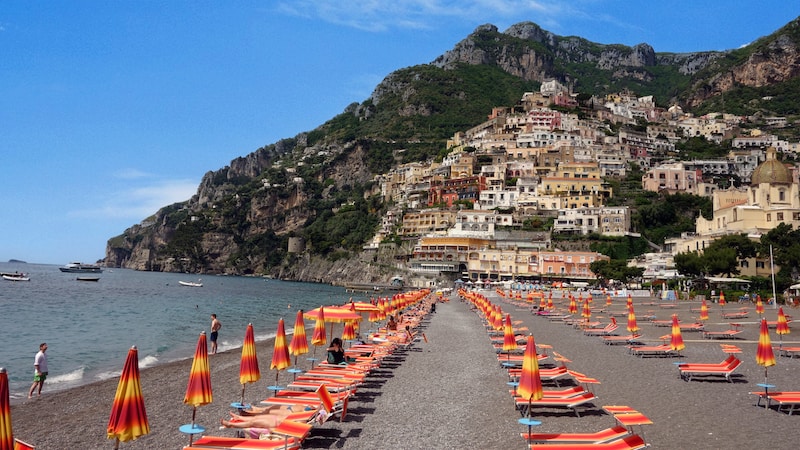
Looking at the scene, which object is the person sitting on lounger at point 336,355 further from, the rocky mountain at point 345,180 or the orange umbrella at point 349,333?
the rocky mountain at point 345,180

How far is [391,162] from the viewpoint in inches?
5837

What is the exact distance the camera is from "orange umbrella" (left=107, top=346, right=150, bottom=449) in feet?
19.6

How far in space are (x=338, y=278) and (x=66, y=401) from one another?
314ft

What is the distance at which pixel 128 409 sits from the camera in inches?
239

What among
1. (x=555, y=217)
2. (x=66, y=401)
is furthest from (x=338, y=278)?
(x=66, y=401)

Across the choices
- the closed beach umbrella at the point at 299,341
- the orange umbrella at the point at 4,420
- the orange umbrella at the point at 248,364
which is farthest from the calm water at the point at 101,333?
the orange umbrella at the point at 4,420

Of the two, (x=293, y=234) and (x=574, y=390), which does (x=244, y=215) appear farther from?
(x=574, y=390)

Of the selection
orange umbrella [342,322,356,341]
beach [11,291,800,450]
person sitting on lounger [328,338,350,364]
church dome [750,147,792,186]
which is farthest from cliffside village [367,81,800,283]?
person sitting on lounger [328,338,350,364]

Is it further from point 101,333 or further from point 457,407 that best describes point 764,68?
point 457,407

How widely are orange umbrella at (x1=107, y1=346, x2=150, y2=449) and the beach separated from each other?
2603mm

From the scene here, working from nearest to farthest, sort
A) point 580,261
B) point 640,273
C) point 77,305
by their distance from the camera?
point 77,305 < point 640,273 < point 580,261

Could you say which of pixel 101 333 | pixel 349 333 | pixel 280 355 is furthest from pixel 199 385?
pixel 101 333

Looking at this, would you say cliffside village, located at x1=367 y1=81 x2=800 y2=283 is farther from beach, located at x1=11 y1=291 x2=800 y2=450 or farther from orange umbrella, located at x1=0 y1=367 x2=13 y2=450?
orange umbrella, located at x1=0 y1=367 x2=13 y2=450

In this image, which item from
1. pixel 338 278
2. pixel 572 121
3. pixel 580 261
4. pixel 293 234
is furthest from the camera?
pixel 293 234
